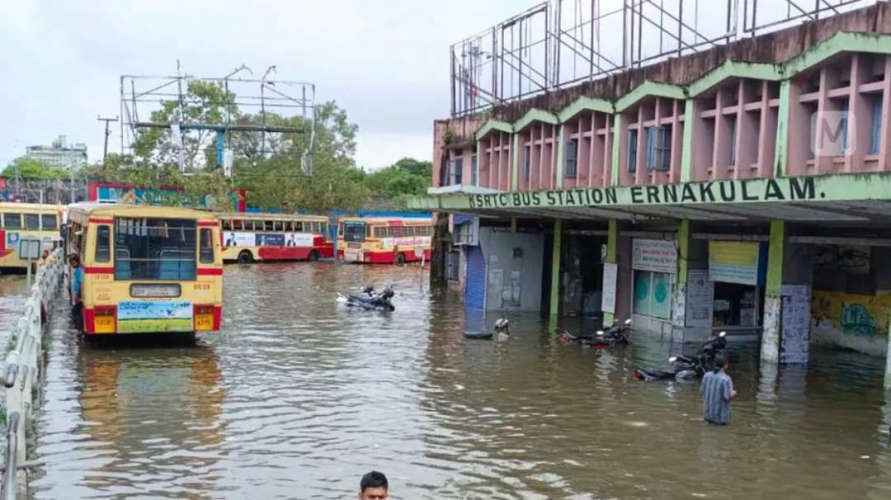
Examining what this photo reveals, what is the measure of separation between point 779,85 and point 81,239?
14.1 meters

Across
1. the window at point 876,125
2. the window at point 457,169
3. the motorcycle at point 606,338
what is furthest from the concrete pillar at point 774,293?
the window at point 457,169

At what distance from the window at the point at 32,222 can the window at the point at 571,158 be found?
2297 cm

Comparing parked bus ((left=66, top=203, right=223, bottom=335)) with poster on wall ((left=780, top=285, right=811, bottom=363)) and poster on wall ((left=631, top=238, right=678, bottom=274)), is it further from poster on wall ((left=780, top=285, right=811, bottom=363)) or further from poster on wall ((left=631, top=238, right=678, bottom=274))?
poster on wall ((left=780, top=285, right=811, bottom=363))

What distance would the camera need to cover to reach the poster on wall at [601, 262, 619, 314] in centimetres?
2447

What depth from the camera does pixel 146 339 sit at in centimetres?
1944

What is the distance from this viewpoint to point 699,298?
21703 millimetres

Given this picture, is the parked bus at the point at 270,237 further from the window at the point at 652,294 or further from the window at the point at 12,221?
the window at the point at 652,294

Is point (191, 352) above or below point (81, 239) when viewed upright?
below

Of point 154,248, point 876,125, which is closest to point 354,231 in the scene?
point 154,248

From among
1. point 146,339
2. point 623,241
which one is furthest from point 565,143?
point 146,339

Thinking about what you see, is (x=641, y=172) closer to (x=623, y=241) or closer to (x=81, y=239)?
(x=623, y=241)

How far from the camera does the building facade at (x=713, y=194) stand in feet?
49.4

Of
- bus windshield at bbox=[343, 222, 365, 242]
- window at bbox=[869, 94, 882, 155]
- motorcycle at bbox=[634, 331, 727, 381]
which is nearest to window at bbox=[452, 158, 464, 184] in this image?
motorcycle at bbox=[634, 331, 727, 381]

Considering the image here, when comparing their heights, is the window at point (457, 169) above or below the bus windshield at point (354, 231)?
above
